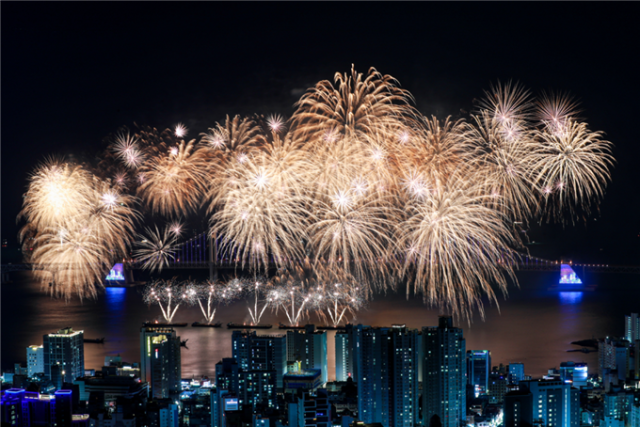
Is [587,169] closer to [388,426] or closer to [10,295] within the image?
[388,426]

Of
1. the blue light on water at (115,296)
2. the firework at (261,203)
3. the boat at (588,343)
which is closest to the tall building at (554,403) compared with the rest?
the firework at (261,203)

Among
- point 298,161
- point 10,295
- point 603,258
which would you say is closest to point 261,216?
point 298,161

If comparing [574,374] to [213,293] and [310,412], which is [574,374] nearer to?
[310,412]

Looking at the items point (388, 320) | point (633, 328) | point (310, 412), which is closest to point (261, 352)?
point (310, 412)

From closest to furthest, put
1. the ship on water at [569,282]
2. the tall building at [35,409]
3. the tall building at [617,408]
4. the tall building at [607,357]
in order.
Answer: 1. the tall building at [35,409]
2. the tall building at [617,408]
3. the tall building at [607,357]
4. the ship on water at [569,282]

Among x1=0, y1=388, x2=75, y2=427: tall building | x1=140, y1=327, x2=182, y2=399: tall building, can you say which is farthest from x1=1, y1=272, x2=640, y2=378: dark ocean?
x1=0, y1=388, x2=75, y2=427: tall building

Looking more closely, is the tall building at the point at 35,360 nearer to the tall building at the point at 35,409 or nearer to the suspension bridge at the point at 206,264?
the tall building at the point at 35,409

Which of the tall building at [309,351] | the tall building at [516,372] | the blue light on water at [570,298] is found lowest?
the tall building at [516,372]
